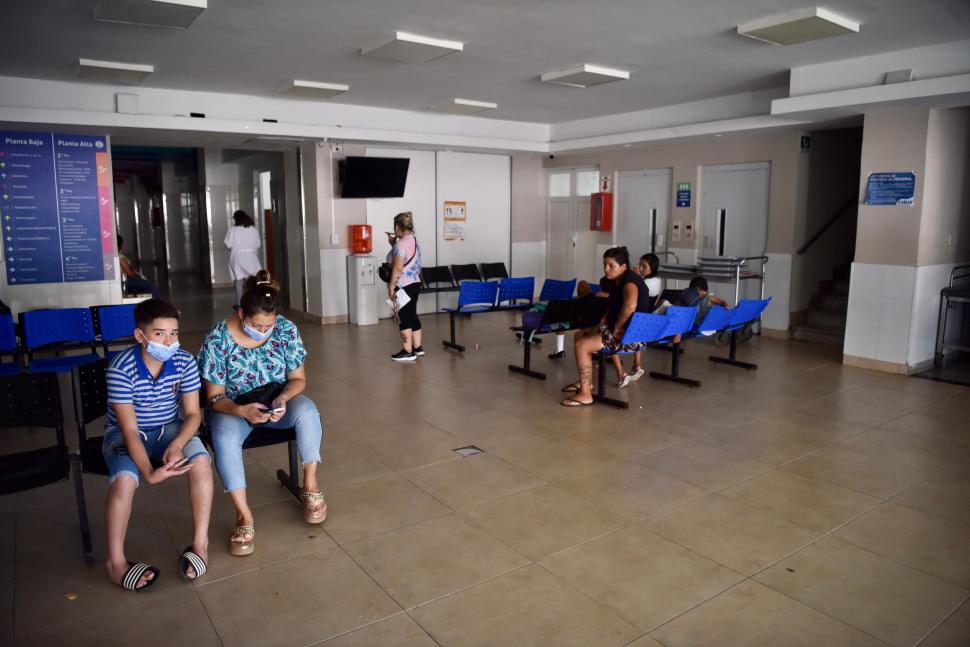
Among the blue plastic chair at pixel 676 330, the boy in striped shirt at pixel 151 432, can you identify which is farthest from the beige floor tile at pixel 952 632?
the blue plastic chair at pixel 676 330

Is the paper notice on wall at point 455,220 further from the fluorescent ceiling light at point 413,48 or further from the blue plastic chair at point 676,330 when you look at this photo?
the blue plastic chair at point 676,330

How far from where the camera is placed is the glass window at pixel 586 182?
10.8m

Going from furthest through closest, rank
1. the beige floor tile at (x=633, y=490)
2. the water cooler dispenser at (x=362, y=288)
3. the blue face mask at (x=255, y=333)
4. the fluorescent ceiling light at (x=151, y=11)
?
the water cooler dispenser at (x=362, y=288) < the fluorescent ceiling light at (x=151, y=11) < the beige floor tile at (x=633, y=490) < the blue face mask at (x=255, y=333)

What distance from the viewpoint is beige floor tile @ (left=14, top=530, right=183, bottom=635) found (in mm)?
2602

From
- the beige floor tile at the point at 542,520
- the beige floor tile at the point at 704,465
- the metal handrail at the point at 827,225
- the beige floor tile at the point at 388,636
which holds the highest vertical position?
the metal handrail at the point at 827,225

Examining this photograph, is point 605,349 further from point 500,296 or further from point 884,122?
point 884,122

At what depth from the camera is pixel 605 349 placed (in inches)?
213

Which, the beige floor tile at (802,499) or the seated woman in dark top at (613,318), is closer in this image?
the beige floor tile at (802,499)

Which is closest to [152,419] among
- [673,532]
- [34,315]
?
[673,532]

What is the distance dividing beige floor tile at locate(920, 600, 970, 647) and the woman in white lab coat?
9.14 m

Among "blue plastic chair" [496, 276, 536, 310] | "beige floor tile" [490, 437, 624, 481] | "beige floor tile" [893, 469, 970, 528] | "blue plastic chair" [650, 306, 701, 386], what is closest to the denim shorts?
"beige floor tile" [490, 437, 624, 481]

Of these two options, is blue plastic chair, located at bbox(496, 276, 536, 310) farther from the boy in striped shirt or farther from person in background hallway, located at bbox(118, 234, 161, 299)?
the boy in striped shirt

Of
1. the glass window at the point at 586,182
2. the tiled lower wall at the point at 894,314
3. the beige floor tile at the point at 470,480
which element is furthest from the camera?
the glass window at the point at 586,182

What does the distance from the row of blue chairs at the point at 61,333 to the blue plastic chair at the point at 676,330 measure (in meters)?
4.14
